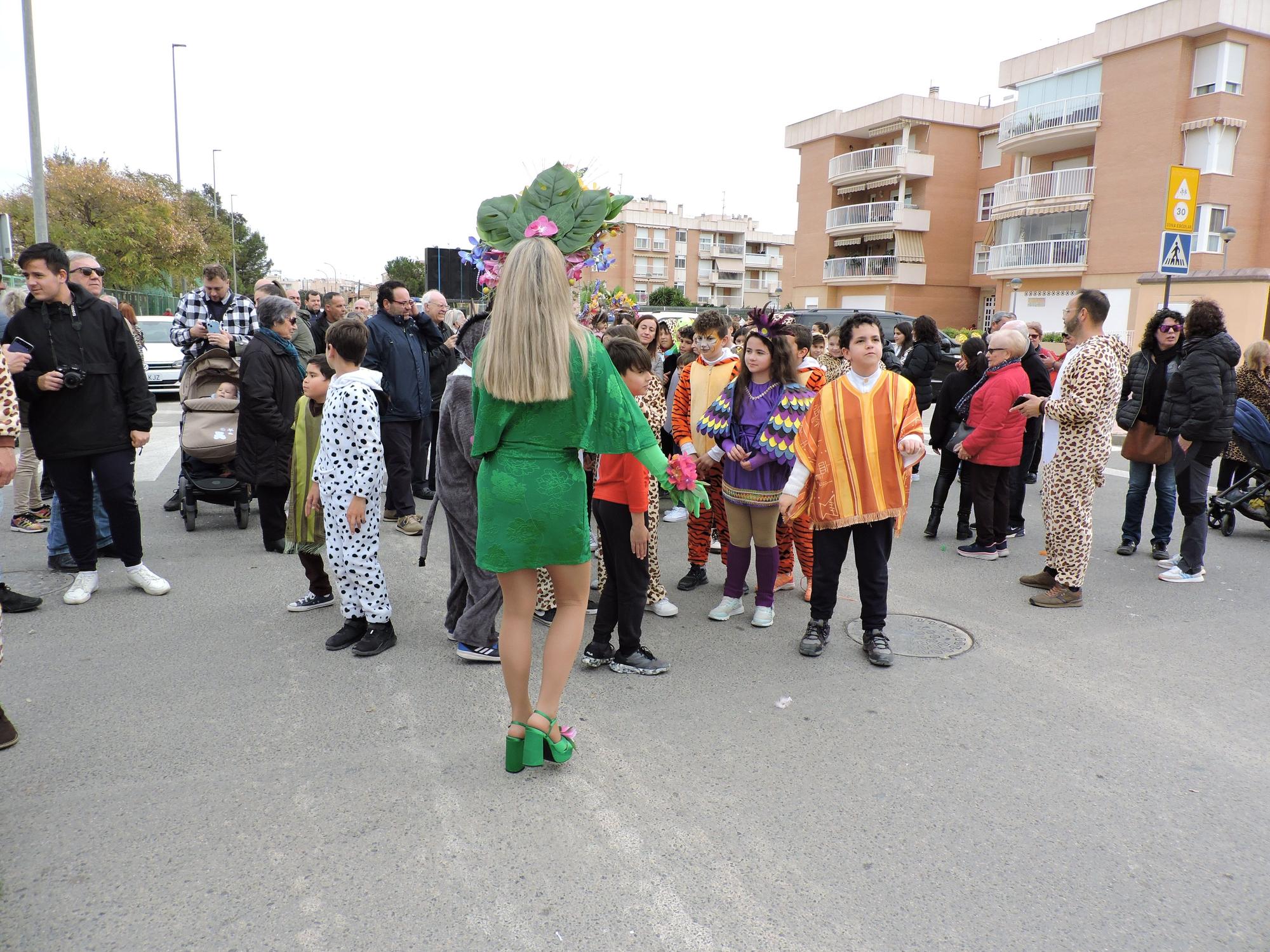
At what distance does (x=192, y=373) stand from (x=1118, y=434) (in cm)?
1387

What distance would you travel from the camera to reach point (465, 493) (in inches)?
180

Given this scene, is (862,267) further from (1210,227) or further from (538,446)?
(538,446)

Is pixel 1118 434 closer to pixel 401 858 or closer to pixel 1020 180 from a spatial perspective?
pixel 401 858

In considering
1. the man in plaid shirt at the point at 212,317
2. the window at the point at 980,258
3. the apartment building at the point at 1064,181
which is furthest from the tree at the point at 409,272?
the man in plaid shirt at the point at 212,317

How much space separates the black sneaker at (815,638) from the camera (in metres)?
4.88

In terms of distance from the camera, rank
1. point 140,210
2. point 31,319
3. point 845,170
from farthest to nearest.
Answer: point 845,170 → point 140,210 → point 31,319

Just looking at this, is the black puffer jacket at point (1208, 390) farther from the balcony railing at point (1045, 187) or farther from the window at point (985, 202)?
the window at point (985, 202)

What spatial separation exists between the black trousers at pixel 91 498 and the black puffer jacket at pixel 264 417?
0.95 m

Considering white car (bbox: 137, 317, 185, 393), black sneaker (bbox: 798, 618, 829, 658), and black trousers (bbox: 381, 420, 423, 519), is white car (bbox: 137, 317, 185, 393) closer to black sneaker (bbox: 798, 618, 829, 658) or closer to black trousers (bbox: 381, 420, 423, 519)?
black trousers (bbox: 381, 420, 423, 519)

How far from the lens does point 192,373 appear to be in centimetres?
765

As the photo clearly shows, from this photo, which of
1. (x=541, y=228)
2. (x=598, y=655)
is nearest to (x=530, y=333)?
(x=541, y=228)

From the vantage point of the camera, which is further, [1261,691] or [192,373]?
[192,373]

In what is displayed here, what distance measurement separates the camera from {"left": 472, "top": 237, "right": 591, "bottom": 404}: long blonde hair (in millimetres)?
3182

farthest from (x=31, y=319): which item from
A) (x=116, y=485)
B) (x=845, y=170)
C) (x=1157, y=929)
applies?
(x=845, y=170)
